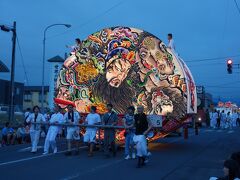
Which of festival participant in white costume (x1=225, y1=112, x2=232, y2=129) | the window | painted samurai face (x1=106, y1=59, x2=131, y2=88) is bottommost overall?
festival participant in white costume (x1=225, y1=112, x2=232, y2=129)

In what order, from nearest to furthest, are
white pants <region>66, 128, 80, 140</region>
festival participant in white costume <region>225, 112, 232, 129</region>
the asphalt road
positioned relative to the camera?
the asphalt road, white pants <region>66, 128, 80, 140</region>, festival participant in white costume <region>225, 112, 232, 129</region>

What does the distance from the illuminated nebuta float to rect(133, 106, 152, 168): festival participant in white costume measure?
3188mm

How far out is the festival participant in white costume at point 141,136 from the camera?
1251cm

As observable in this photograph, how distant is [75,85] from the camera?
1736cm

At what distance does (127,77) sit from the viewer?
16844mm

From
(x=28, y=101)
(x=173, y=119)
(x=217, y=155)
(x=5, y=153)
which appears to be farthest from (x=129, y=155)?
(x=28, y=101)

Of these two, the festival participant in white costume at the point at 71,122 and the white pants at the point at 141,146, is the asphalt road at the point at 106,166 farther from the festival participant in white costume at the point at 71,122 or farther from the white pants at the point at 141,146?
the festival participant in white costume at the point at 71,122

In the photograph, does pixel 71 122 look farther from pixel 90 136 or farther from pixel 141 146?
pixel 141 146

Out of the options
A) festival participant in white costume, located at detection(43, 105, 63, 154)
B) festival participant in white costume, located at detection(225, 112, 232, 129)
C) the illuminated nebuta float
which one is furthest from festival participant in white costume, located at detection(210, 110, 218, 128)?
festival participant in white costume, located at detection(43, 105, 63, 154)

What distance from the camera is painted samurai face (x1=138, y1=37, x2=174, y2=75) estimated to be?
1625cm

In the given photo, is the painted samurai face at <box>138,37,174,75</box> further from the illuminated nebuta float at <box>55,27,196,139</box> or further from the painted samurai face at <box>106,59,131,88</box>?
the painted samurai face at <box>106,59,131,88</box>

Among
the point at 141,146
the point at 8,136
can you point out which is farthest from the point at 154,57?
the point at 8,136

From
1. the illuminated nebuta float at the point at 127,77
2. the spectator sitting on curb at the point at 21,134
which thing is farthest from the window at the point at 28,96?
the illuminated nebuta float at the point at 127,77

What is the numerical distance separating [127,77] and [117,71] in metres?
0.48
